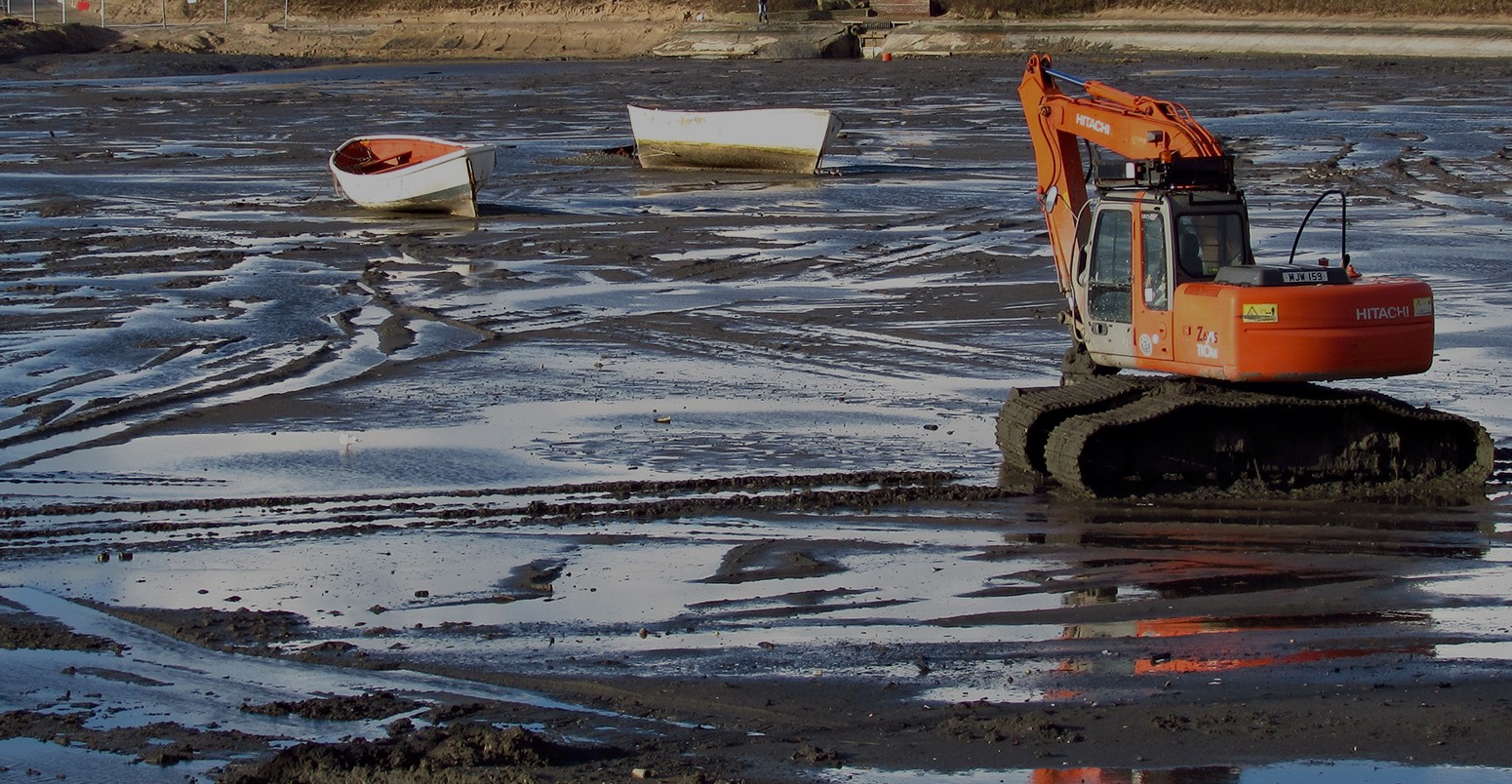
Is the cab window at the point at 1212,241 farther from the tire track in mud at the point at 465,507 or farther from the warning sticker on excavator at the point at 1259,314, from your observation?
the tire track in mud at the point at 465,507

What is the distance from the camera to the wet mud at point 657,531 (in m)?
7.38

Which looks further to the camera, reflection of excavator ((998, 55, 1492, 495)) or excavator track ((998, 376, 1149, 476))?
excavator track ((998, 376, 1149, 476))

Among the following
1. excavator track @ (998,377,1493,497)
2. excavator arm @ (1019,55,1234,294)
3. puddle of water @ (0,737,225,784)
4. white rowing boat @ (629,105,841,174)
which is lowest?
white rowing boat @ (629,105,841,174)

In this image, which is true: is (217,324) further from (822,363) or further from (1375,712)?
(1375,712)

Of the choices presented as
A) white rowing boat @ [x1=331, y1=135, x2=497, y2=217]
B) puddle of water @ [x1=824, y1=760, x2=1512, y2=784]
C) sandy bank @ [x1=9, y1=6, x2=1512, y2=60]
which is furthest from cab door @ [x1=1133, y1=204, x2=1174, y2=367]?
sandy bank @ [x1=9, y1=6, x2=1512, y2=60]

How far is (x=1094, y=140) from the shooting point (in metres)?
12.8

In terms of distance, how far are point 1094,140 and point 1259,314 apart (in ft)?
7.90

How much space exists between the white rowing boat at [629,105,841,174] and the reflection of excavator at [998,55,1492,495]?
19.8 metres

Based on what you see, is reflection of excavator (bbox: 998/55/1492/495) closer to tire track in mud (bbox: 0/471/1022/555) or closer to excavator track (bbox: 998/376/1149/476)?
excavator track (bbox: 998/376/1149/476)

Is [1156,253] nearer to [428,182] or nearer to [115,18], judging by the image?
[428,182]

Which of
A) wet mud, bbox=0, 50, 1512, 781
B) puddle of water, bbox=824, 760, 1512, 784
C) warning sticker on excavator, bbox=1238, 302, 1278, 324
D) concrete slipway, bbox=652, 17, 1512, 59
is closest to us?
puddle of water, bbox=824, 760, 1512, 784

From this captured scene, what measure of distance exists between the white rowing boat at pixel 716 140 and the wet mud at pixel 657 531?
691cm

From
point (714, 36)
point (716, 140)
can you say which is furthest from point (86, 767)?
point (714, 36)

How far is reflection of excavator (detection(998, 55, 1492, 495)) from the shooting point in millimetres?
10906
